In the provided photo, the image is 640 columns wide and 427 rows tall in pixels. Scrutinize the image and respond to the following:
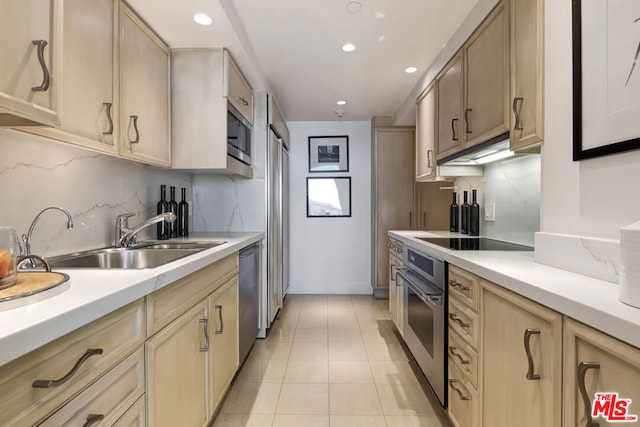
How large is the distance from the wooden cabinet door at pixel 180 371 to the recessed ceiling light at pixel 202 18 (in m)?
1.58

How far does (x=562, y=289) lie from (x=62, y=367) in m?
1.26

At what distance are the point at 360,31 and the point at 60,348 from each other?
2470 mm

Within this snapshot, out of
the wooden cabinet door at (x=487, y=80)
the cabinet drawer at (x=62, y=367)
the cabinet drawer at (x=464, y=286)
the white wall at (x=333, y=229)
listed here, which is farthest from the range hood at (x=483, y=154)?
the white wall at (x=333, y=229)

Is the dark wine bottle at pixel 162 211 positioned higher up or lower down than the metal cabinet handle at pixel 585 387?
higher up

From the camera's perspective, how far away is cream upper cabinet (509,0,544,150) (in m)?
1.42

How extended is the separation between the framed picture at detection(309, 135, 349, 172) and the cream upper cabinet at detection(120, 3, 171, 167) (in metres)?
2.65

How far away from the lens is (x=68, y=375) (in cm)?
72

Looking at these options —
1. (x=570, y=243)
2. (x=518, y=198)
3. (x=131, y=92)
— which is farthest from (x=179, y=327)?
(x=518, y=198)

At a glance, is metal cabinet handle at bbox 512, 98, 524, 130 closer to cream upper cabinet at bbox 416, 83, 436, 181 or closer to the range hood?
the range hood

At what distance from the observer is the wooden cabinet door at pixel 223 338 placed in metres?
1.73

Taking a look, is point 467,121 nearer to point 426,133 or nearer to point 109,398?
point 426,133

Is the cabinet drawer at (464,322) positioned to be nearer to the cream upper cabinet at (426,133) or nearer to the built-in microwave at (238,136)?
the cream upper cabinet at (426,133)

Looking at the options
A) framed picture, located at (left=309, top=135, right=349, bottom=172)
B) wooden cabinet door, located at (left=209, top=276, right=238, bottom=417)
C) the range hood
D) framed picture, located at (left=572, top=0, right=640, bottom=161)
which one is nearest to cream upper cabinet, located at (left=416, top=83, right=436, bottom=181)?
the range hood

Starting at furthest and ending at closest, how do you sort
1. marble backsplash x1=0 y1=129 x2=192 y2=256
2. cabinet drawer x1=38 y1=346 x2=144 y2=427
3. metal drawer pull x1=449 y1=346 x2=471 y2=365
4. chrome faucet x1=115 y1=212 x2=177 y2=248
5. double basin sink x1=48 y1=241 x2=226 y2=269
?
chrome faucet x1=115 y1=212 x2=177 y2=248
double basin sink x1=48 y1=241 x2=226 y2=269
metal drawer pull x1=449 y1=346 x2=471 y2=365
marble backsplash x1=0 y1=129 x2=192 y2=256
cabinet drawer x1=38 y1=346 x2=144 y2=427
